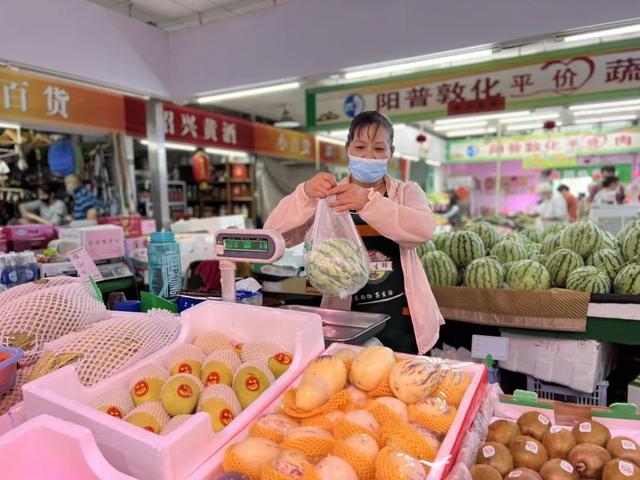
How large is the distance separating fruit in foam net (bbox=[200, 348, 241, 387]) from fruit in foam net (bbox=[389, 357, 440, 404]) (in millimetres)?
420

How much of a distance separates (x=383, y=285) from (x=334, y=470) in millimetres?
1235

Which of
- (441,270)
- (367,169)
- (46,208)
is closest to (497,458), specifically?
(367,169)

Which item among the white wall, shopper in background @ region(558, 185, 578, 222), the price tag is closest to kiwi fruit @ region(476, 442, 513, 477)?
the price tag

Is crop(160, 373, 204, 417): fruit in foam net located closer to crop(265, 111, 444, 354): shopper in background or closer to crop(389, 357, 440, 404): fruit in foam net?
crop(389, 357, 440, 404): fruit in foam net

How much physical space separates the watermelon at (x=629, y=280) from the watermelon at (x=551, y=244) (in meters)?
0.56

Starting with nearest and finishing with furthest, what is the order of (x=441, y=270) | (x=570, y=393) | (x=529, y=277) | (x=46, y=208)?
(x=570, y=393) → (x=529, y=277) → (x=441, y=270) → (x=46, y=208)

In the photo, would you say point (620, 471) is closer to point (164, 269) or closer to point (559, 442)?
point (559, 442)

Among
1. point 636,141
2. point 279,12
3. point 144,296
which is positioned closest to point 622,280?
point 144,296

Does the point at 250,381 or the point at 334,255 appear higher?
the point at 334,255

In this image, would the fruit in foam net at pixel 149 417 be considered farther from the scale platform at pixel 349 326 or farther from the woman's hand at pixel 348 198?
the woman's hand at pixel 348 198

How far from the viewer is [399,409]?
1.02 meters

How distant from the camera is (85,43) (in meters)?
4.09

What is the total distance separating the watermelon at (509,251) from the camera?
3.21 metres

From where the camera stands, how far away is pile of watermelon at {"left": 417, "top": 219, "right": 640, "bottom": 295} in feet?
8.93
